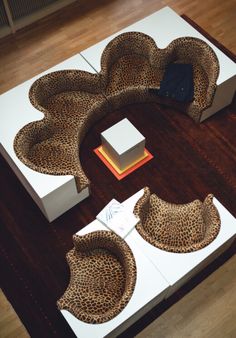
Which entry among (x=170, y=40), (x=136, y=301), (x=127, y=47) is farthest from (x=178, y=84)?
(x=136, y=301)

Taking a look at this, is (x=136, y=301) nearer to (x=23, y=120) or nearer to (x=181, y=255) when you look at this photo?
(x=181, y=255)

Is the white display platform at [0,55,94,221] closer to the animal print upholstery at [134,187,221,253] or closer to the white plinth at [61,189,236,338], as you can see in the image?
the white plinth at [61,189,236,338]

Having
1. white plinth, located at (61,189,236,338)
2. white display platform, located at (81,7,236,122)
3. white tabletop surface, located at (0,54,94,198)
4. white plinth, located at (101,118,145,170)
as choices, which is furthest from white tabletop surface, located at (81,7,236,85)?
white plinth, located at (61,189,236,338)

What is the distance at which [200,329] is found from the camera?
13.7 feet

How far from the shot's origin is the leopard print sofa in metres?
4.69

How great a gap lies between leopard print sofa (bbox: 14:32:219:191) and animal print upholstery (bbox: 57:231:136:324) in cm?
72

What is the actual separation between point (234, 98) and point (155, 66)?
3.73 feet

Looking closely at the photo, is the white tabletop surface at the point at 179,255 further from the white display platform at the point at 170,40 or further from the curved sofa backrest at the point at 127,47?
the curved sofa backrest at the point at 127,47

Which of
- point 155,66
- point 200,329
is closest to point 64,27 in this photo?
point 155,66

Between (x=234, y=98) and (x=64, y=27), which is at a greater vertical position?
(x=64, y=27)

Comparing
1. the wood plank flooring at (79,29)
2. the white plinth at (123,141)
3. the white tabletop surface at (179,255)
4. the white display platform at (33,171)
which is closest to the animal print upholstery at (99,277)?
the white tabletop surface at (179,255)

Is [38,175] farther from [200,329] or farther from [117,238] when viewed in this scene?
[200,329]

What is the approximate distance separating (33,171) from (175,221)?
59.8 inches

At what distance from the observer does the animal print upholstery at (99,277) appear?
12.2 ft
